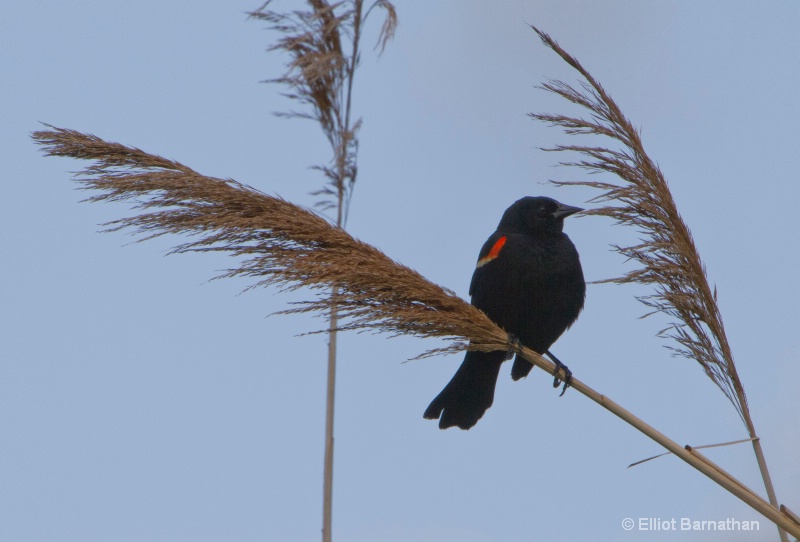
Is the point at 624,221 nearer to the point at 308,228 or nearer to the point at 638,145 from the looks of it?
the point at 638,145

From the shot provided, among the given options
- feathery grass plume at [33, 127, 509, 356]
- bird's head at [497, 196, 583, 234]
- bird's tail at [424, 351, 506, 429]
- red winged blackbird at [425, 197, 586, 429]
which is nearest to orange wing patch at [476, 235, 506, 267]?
red winged blackbird at [425, 197, 586, 429]

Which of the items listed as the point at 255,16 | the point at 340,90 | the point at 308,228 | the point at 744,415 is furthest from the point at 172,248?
the point at 255,16

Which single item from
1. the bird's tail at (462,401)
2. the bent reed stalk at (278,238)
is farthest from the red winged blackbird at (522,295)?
the bent reed stalk at (278,238)

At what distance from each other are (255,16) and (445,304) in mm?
2490

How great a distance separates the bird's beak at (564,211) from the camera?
303cm

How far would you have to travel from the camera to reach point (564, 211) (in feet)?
9.96

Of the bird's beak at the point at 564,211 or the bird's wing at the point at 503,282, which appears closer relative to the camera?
the bird's wing at the point at 503,282

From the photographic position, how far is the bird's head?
3029 millimetres

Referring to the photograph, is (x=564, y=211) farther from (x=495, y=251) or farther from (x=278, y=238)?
(x=278, y=238)

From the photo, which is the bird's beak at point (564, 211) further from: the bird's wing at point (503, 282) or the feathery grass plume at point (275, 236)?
the feathery grass plume at point (275, 236)

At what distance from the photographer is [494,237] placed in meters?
3.10

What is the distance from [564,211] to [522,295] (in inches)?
15.1

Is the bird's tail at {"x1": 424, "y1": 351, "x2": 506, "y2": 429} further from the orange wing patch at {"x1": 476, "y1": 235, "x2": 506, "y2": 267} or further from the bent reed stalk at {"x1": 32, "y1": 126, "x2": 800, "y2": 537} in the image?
the bent reed stalk at {"x1": 32, "y1": 126, "x2": 800, "y2": 537}

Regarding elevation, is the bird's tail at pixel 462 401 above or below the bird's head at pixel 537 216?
below
